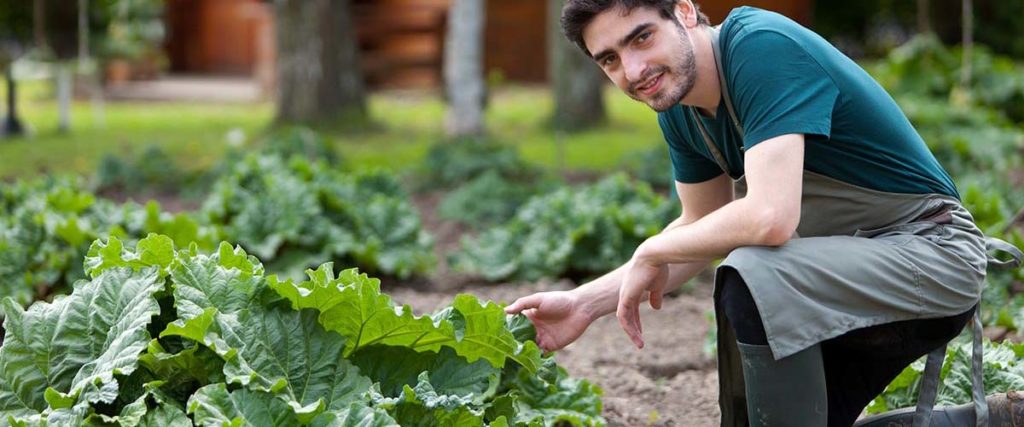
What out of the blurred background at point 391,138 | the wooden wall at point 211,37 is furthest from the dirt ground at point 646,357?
the wooden wall at point 211,37

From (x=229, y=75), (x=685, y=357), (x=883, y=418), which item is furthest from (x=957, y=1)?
(x=883, y=418)

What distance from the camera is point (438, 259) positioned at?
7.70m

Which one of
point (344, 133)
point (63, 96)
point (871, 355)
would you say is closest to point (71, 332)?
point (871, 355)

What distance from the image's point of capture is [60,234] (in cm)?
585

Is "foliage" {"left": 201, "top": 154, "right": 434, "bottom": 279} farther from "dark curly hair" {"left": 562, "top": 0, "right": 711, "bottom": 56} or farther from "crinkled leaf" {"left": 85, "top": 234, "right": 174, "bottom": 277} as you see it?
"dark curly hair" {"left": 562, "top": 0, "right": 711, "bottom": 56}

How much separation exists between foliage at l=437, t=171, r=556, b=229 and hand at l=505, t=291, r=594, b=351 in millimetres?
4944

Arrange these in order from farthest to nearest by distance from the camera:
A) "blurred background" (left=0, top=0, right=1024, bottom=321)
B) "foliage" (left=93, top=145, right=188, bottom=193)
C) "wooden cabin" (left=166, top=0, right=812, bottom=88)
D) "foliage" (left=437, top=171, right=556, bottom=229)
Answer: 1. "wooden cabin" (left=166, top=0, right=812, bottom=88)
2. "foliage" (left=93, top=145, right=188, bottom=193)
3. "foliage" (left=437, top=171, right=556, bottom=229)
4. "blurred background" (left=0, top=0, right=1024, bottom=321)

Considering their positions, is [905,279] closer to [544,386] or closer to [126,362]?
[544,386]

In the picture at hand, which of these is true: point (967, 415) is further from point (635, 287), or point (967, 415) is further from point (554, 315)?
point (554, 315)

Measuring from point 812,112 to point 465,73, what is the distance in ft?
29.1

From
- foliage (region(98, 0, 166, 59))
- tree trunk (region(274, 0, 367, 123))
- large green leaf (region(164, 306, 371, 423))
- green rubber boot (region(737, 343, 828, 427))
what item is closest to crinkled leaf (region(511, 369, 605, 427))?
large green leaf (region(164, 306, 371, 423))

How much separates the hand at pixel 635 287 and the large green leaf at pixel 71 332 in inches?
41.5

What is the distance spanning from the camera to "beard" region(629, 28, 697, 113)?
116 inches

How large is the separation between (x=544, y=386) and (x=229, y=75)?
19428mm
